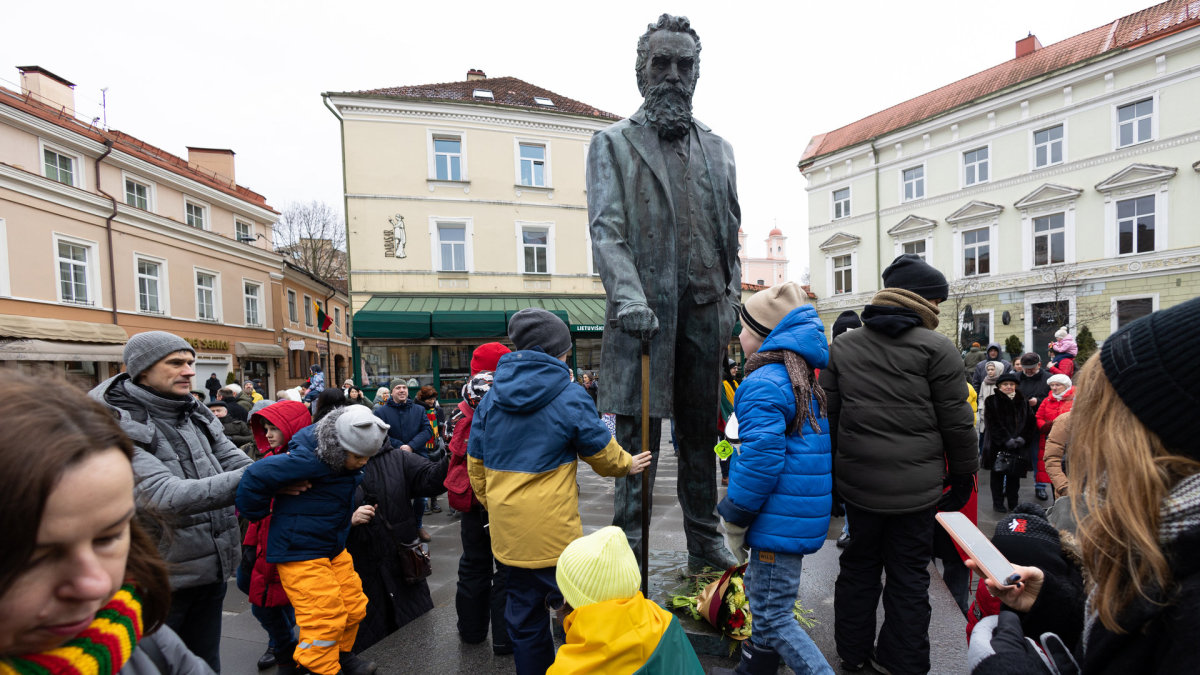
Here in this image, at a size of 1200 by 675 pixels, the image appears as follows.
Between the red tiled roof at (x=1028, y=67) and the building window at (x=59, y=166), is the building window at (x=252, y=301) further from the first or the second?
the red tiled roof at (x=1028, y=67)

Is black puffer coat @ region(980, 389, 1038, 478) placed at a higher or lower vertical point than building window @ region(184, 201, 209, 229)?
lower

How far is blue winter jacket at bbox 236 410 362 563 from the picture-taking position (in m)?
2.48

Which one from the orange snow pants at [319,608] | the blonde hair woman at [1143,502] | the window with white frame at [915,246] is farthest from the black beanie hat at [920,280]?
the window with white frame at [915,246]

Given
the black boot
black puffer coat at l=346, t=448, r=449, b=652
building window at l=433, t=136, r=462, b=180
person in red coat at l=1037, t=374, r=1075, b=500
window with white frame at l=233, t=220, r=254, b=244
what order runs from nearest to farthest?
the black boot, black puffer coat at l=346, t=448, r=449, b=652, person in red coat at l=1037, t=374, r=1075, b=500, building window at l=433, t=136, r=462, b=180, window with white frame at l=233, t=220, r=254, b=244

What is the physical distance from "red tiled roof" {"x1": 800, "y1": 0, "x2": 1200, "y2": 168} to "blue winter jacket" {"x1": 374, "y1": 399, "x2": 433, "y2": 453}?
25.7 metres

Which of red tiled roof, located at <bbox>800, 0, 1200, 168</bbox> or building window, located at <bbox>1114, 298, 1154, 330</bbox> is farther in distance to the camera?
red tiled roof, located at <bbox>800, 0, 1200, 168</bbox>

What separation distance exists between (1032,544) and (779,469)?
827 mm

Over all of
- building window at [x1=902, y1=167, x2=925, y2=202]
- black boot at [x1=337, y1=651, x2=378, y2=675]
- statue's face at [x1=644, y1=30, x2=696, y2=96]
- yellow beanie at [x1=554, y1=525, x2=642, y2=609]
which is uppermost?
building window at [x1=902, y1=167, x2=925, y2=202]

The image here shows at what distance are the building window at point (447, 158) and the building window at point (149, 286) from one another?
1039 cm

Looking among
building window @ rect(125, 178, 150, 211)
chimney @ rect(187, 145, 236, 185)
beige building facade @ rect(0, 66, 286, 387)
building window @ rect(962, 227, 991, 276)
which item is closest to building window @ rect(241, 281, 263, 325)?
beige building facade @ rect(0, 66, 286, 387)

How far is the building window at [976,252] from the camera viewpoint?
2314 centimetres

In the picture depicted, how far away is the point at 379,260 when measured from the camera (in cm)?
1786

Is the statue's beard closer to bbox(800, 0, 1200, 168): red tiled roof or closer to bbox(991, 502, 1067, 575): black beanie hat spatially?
bbox(991, 502, 1067, 575): black beanie hat

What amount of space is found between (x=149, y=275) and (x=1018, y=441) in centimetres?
2402
